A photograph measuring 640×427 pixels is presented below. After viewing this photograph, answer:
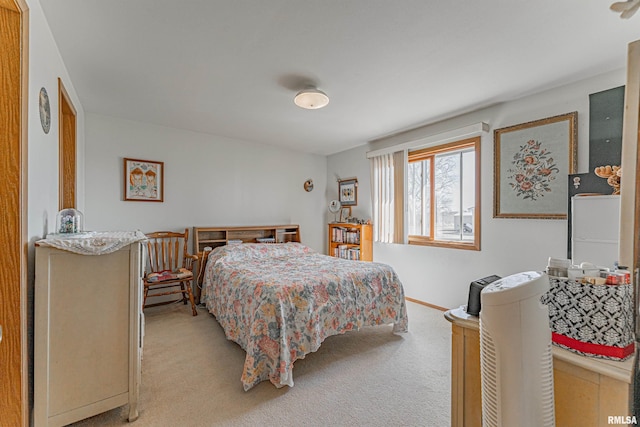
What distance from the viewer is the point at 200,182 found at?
13.3 ft

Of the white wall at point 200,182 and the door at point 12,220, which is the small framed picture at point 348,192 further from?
the door at point 12,220

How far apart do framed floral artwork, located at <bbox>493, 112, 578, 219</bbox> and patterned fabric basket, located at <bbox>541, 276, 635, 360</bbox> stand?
7.34 feet

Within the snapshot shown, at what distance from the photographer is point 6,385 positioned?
48.3 inches

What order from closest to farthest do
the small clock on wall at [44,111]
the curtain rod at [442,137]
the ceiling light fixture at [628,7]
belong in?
the ceiling light fixture at [628,7] < the small clock on wall at [44,111] < the curtain rod at [442,137]

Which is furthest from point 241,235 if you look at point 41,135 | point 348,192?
point 41,135

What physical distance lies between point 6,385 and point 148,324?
199 centimetres

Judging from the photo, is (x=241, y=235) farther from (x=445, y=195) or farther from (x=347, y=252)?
(x=445, y=195)

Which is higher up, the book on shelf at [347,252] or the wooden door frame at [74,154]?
the wooden door frame at [74,154]

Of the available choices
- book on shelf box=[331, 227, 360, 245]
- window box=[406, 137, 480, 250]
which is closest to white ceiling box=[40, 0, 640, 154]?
window box=[406, 137, 480, 250]

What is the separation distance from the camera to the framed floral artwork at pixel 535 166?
257 centimetres

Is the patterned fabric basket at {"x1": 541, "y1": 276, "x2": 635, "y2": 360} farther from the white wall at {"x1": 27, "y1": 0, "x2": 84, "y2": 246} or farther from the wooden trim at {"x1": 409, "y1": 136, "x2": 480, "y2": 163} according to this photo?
the wooden trim at {"x1": 409, "y1": 136, "x2": 480, "y2": 163}

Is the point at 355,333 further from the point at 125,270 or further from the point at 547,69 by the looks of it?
the point at 547,69

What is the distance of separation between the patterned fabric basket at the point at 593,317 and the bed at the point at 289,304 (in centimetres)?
161

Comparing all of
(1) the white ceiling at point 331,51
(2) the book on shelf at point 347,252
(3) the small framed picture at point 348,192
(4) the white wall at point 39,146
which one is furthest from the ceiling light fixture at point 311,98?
(2) the book on shelf at point 347,252
